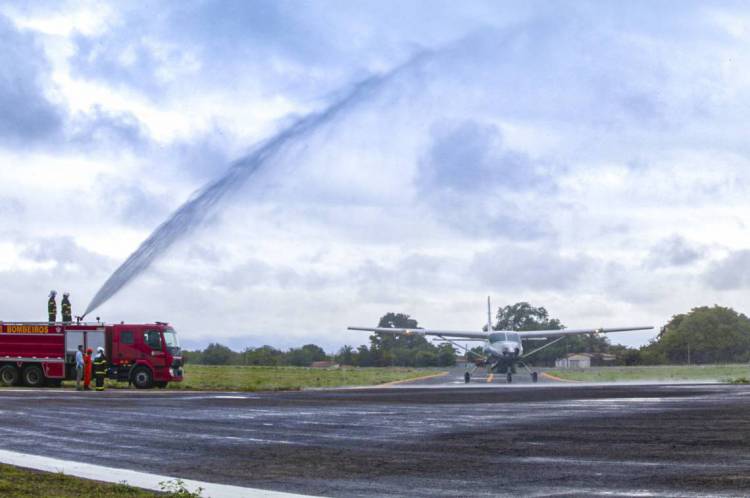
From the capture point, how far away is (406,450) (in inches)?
589

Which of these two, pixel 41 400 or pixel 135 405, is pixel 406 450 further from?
pixel 41 400

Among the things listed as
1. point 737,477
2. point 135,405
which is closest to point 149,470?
point 737,477

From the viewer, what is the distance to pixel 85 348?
42188mm

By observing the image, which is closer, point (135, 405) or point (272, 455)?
point (272, 455)

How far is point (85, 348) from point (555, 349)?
98175mm

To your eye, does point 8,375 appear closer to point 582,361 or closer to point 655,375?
point 655,375

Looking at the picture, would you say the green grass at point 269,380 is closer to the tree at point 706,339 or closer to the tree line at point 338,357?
the tree line at point 338,357

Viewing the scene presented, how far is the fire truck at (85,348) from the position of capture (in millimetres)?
41969

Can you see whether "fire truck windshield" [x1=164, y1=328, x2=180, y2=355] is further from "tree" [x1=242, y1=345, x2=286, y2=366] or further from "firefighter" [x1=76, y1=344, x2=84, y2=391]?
"tree" [x1=242, y1=345, x2=286, y2=366]

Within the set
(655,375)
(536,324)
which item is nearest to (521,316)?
(536,324)

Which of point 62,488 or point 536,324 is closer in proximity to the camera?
point 62,488

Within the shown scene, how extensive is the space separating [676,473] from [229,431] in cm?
918

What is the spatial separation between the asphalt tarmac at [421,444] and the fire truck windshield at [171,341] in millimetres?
15972

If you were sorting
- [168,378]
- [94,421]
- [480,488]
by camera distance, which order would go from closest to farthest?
1. [480,488]
2. [94,421]
3. [168,378]
